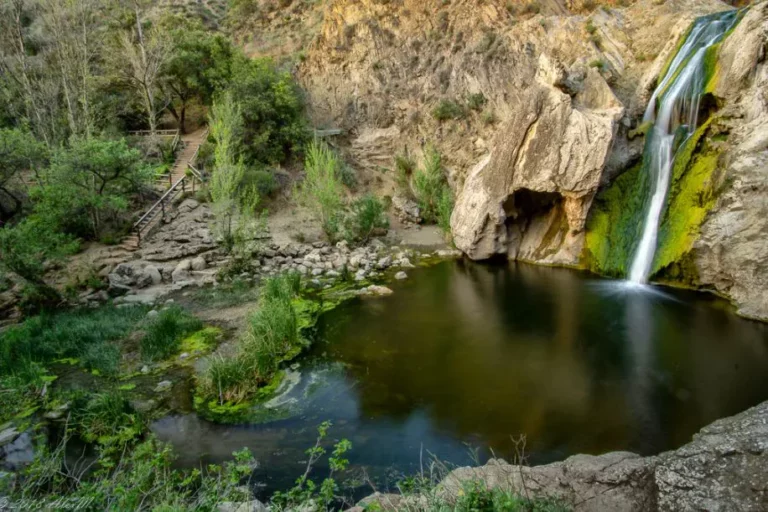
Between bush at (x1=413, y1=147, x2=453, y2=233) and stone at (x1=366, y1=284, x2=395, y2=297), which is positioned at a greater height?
bush at (x1=413, y1=147, x2=453, y2=233)

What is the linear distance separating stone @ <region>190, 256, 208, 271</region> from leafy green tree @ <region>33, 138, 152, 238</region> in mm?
3345

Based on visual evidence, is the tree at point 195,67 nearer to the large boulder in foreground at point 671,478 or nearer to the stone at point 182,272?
the stone at point 182,272

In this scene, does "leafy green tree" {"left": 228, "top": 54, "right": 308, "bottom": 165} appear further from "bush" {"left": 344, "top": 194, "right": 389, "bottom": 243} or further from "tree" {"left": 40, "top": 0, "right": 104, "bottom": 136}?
"tree" {"left": 40, "top": 0, "right": 104, "bottom": 136}

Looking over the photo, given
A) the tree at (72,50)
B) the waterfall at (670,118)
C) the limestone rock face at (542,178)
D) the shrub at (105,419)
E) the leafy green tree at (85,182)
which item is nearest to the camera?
the shrub at (105,419)

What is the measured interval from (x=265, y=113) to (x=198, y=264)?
40.0 ft

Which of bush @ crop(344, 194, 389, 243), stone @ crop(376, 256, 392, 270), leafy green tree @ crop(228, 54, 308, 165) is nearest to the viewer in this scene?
stone @ crop(376, 256, 392, 270)

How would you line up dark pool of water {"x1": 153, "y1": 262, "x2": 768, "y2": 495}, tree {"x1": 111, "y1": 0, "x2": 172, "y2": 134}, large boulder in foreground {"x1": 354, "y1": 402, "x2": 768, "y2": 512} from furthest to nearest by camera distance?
tree {"x1": 111, "y1": 0, "x2": 172, "y2": 134} → dark pool of water {"x1": 153, "y1": 262, "x2": 768, "y2": 495} → large boulder in foreground {"x1": 354, "y1": 402, "x2": 768, "y2": 512}

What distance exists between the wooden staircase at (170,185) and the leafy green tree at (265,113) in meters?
3.41

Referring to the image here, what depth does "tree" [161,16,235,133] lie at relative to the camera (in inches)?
1083

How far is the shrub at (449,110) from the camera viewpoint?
2750cm

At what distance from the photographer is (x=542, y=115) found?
1770 centimetres

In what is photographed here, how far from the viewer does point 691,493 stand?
3773 mm

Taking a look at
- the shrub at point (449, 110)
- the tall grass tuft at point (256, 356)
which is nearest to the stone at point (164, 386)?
the tall grass tuft at point (256, 356)

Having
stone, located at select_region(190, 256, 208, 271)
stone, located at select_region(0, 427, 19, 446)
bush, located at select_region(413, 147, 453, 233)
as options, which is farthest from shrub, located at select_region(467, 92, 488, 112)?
stone, located at select_region(0, 427, 19, 446)
